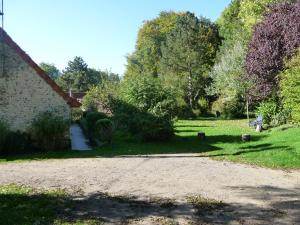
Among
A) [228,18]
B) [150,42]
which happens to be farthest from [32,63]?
[150,42]

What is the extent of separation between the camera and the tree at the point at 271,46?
27.8m

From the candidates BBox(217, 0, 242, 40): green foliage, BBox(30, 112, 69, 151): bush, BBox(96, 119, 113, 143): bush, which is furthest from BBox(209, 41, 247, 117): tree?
BBox(30, 112, 69, 151): bush

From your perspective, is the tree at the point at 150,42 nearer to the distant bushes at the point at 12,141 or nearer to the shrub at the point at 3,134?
the distant bushes at the point at 12,141

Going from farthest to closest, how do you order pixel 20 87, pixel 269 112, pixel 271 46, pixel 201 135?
pixel 269 112, pixel 271 46, pixel 201 135, pixel 20 87

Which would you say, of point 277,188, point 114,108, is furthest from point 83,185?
point 114,108

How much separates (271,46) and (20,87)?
16747 mm

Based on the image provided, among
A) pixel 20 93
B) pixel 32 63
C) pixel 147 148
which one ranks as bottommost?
pixel 147 148

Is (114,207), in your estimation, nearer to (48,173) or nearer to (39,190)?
(39,190)

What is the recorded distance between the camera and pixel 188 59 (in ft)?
173

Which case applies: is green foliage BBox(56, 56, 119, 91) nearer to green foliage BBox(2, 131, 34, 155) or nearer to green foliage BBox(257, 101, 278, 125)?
green foliage BBox(257, 101, 278, 125)

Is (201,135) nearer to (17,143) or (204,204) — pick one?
(17,143)

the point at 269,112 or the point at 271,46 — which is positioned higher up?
the point at 271,46

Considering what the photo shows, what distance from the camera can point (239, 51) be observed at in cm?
3869

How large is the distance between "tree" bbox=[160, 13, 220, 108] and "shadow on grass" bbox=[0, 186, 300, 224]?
132 feet
